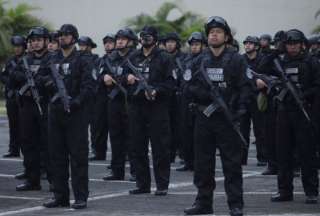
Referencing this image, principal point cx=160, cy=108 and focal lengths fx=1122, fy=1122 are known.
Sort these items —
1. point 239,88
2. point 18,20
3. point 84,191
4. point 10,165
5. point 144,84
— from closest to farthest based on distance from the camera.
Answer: point 239,88
point 84,191
point 144,84
point 10,165
point 18,20

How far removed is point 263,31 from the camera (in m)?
41.8

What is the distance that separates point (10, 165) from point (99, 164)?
1.53m

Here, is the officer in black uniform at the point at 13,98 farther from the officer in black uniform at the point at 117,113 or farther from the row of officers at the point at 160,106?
the officer in black uniform at the point at 117,113

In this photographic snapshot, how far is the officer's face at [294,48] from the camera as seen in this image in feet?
44.7

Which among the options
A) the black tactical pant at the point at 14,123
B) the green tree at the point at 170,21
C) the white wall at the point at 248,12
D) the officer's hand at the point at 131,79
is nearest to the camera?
the officer's hand at the point at 131,79

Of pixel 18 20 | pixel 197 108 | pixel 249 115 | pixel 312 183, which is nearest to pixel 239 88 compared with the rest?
pixel 197 108

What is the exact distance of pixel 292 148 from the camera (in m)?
13.8

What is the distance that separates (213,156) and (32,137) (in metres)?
3.92

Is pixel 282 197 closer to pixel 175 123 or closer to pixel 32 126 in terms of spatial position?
pixel 32 126

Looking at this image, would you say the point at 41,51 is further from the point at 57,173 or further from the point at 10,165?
the point at 10,165

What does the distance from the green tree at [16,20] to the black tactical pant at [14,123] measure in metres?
19.4

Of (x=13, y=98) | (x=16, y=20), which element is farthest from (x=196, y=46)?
(x=16, y=20)

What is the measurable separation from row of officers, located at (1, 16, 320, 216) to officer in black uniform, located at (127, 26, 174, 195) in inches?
0.5

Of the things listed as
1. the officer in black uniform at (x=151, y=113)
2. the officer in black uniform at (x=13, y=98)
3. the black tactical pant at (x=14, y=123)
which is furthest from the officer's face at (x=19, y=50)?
the officer in black uniform at (x=151, y=113)
